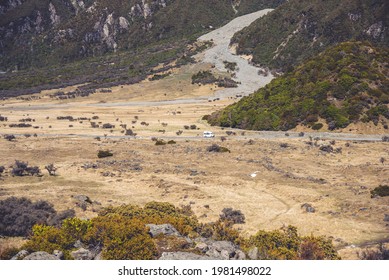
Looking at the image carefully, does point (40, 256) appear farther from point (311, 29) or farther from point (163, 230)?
point (311, 29)

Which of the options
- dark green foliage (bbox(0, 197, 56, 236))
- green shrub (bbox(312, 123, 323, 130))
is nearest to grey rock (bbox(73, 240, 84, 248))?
dark green foliage (bbox(0, 197, 56, 236))

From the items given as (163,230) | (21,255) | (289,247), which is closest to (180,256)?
(163,230)

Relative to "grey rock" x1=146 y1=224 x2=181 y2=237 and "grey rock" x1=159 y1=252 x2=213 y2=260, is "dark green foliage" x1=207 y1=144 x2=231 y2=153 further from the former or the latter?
"grey rock" x1=159 y1=252 x2=213 y2=260

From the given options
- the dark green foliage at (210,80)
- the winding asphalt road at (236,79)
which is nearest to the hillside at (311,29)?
the winding asphalt road at (236,79)

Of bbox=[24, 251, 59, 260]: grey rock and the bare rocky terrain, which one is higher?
bbox=[24, 251, 59, 260]: grey rock

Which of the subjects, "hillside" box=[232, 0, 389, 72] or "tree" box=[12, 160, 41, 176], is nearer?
"tree" box=[12, 160, 41, 176]

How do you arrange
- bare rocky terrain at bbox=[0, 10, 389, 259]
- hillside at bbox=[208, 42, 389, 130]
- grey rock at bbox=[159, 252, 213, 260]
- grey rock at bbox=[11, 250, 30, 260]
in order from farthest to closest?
hillside at bbox=[208, 42, 389, 130]
bare rocky terrain at bbox=[0, 10, 389, 259]
grey rock at bbox=[11, 250, 30, 260]
grey rock at bbox=[159, 252, 213, 260]

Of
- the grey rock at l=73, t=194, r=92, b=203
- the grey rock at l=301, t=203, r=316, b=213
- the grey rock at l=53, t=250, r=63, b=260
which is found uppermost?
the grey rock at l=53, t=250, r=63, b=260
